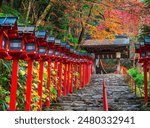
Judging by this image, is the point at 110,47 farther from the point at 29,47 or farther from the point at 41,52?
the point at 29,47

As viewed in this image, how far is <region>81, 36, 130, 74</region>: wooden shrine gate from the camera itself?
3859 cm

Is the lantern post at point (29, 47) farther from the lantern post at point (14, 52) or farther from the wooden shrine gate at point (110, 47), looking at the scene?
the wooden shrine gate at point (110, 47)

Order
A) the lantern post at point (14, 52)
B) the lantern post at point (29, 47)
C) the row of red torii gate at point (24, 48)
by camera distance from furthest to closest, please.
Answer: the lantern post at point (29, 47), the lantern post at point (14, 52), the row of red torii gate at point (24, 48)

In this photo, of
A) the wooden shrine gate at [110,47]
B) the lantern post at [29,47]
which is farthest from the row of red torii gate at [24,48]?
the wooden shrine gate at [110,47]

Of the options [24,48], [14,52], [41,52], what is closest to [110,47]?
[41,52]

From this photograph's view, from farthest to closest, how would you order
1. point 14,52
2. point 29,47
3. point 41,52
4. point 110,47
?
point 110,47, point 41,52, point 29,47, point 14,52

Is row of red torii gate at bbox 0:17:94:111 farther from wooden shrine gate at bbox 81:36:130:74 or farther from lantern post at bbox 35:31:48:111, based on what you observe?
wooden shrine gate at bbox 81:36:130:74

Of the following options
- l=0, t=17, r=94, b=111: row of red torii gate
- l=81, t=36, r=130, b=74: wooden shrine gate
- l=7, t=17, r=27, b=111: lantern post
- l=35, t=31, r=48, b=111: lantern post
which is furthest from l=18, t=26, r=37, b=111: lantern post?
l=81, t=36, r=130, b=74: wooden shrine gate

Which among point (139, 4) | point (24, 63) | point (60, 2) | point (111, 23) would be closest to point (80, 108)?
point (24, 63)

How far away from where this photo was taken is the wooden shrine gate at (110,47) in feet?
127

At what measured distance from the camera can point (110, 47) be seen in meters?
39.2

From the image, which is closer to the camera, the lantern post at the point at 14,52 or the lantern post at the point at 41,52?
the lantern post at the point at 14,52

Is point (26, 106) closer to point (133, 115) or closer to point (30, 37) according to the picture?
point (30, 37)

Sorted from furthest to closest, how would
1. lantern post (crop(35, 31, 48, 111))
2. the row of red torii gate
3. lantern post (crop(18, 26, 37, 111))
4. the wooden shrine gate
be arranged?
the wooden shrine gate
lantern post (crop(35, 31, 48, 111))
lantern post (crop(18, 26, 37, 111))
the row of red torii gate
